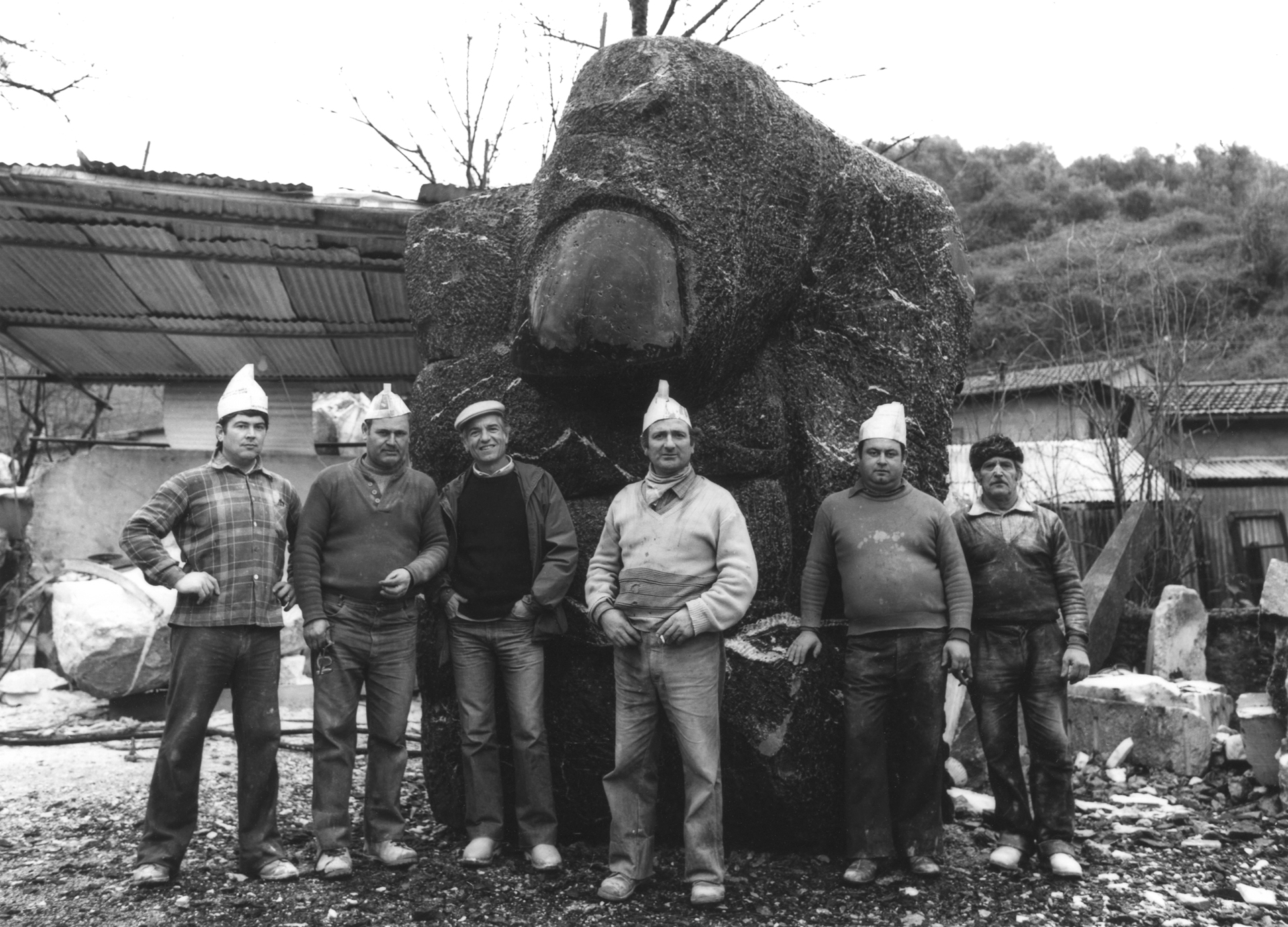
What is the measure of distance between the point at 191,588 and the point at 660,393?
175cm

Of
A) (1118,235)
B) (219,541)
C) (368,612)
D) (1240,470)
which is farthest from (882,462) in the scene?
(1118,235)

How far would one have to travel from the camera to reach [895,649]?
3793 mm

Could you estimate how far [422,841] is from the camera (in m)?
4.29

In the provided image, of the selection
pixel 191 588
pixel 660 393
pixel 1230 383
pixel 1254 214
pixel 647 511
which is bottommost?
pixel 191 588

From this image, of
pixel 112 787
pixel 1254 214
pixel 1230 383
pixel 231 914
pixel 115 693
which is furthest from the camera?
pixel 1254 214

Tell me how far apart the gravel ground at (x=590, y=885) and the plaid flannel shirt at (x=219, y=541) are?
94 centimetres

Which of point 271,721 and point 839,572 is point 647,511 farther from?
point 271,721

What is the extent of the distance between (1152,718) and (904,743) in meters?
2.72

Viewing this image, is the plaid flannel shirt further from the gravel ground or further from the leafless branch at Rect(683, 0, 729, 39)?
the leafless branch at Rect(683, 0, 729, 39)

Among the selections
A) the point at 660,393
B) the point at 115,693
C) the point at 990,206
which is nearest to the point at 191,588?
the point at 660,393

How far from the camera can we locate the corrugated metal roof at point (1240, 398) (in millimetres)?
16734

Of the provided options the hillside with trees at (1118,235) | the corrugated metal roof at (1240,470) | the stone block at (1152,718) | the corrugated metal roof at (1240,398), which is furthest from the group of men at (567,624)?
the corrugated metal roof at (1240,398)

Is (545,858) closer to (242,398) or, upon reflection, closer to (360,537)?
(360,537)

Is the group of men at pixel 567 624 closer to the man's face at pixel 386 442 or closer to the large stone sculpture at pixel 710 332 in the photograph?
the man's face at pixel 386 442
